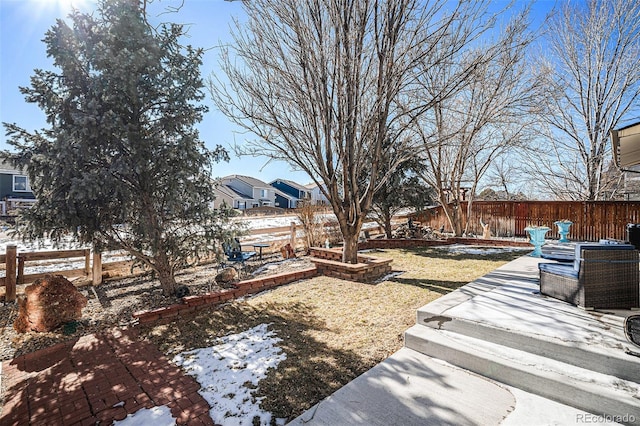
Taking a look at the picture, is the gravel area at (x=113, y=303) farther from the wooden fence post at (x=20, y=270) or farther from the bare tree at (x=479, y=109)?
the bare tree at (x=479, y=109)

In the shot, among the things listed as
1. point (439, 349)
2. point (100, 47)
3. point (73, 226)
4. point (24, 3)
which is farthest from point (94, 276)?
point (439, 349)

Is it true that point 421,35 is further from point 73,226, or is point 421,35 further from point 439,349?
point 73,226

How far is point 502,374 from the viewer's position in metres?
2.73

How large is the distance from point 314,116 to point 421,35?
2628mm

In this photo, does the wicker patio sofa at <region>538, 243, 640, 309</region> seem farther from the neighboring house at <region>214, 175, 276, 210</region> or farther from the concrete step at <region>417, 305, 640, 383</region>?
the neighboring house at <region>214, 175, 276, 210</region>

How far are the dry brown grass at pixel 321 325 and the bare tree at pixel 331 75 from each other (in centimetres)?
152

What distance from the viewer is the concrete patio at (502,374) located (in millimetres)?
2271

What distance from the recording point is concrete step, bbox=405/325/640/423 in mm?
2246

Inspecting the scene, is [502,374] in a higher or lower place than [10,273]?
lower

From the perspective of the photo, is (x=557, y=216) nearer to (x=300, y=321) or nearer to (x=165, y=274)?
(x=300, y=321)

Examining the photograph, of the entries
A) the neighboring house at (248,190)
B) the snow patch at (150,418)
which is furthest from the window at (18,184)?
the snow patch at (150,418)

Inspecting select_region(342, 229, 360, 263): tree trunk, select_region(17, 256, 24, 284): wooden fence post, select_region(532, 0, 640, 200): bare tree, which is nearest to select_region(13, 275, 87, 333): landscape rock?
select_region(17, 256, 24, 284): wooden fence post

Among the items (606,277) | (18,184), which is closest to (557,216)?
(606,277)

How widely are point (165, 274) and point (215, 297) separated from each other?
103cm
